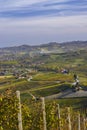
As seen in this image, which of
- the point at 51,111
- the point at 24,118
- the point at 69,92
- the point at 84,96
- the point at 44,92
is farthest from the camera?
the point at 44,92

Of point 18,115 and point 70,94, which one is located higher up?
point 18,115

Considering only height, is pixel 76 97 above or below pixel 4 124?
below

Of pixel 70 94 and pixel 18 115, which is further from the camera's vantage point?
pixel 70 94

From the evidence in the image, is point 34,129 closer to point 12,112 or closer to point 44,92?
point 12,112

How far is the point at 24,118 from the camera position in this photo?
26.6 metres

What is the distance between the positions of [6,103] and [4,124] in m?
1.28

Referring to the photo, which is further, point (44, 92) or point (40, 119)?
point (44, 92)

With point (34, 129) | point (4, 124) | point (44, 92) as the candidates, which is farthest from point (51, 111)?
point (44, 92)

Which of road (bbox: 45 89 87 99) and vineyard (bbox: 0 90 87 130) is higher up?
vineyard (bbox: 0 90 87 130)

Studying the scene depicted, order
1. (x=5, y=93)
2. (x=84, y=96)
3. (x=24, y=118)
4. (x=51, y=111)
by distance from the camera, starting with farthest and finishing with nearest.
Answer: (x=84, y=96) < (x=51, y=111) < (x=24, y=118) < (x=5, y=93)

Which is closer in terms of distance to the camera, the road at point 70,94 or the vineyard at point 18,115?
the vineyard at point 18,115

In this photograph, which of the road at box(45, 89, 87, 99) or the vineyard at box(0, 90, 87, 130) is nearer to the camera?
the vineyard at box(0, 90, 87, 130)

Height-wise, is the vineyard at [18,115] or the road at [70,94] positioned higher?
the vineyard at [18,115]

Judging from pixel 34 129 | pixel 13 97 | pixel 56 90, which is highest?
pixel 13 97
